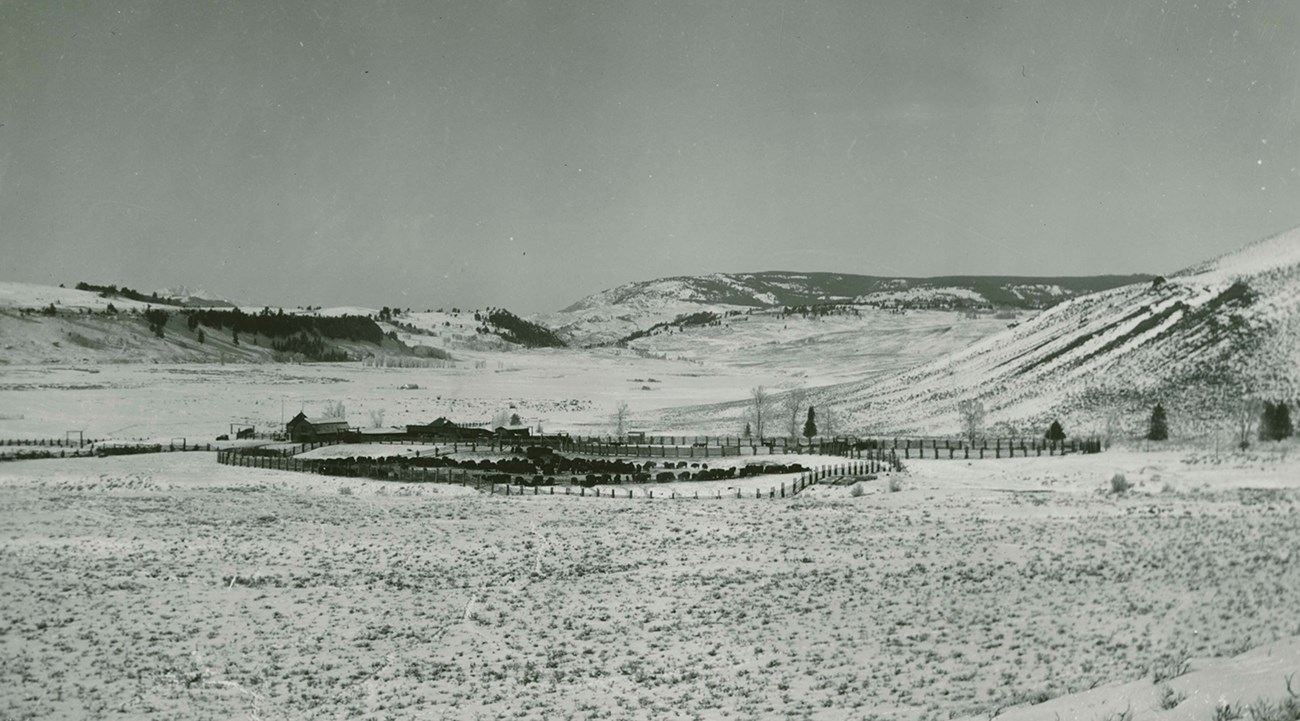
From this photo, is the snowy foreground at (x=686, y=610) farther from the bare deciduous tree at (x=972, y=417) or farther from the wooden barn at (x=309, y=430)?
the wooden barn at (x=309, y=430)

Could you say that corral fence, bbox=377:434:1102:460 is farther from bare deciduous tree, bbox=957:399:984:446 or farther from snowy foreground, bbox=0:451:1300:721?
snowy foreground, bbox=0:451:1300:721

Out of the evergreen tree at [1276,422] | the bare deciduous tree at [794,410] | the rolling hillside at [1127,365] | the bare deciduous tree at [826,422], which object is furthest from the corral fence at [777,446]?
the evergreen tree at [1276,422]

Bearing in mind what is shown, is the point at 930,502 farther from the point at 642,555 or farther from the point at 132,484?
the point at 132,484

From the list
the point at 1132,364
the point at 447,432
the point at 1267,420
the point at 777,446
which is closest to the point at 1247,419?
the point at 1267,420

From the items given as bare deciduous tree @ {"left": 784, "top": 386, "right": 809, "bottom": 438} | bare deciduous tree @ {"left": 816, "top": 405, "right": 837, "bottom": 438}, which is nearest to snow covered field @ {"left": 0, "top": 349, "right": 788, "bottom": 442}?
bare deciduous tree @ {"left": 784, "top": 386, "right": 809, "bottom": 438}

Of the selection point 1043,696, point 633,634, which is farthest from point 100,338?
point 1043,696
